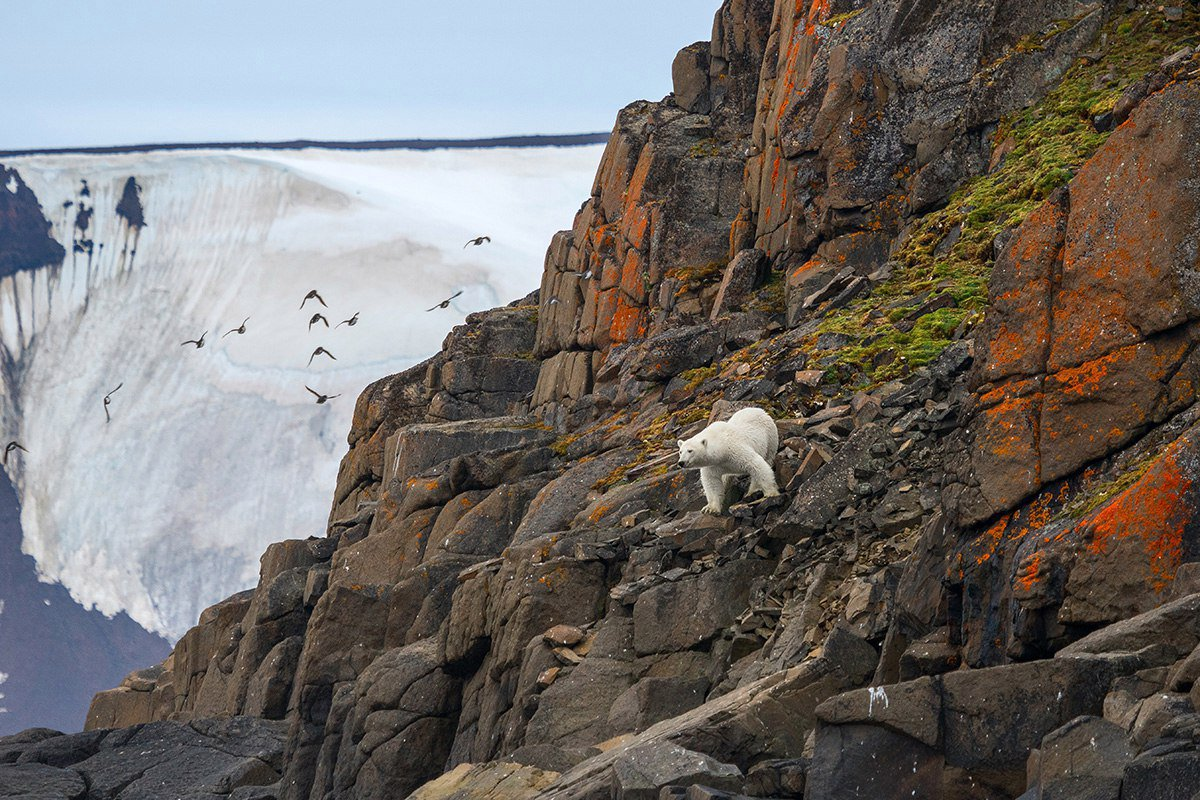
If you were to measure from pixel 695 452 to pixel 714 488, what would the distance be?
63 cm

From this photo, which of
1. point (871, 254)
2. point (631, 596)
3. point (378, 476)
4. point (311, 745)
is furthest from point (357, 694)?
point (378, 476)

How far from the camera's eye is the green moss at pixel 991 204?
23969mm

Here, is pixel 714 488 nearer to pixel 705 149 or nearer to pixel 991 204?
pixel 991 204

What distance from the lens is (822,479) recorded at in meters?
19.0

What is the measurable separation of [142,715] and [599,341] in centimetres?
2079

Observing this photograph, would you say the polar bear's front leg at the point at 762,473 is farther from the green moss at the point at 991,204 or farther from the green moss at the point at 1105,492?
the green moss at the point at 1105,492

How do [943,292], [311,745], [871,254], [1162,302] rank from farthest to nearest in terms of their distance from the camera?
[871,254]
[311,745]
[943,292]
[1162,302]

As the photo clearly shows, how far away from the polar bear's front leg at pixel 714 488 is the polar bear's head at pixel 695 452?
17 centimetres

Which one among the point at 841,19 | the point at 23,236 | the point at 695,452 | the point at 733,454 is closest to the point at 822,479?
the point at 733,454

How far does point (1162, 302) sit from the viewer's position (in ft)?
45.0

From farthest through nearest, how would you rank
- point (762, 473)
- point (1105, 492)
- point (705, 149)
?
A: point (705, 149)
point (762, 473)
point (1105, 492)

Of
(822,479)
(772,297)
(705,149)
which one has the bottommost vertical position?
(822,479)

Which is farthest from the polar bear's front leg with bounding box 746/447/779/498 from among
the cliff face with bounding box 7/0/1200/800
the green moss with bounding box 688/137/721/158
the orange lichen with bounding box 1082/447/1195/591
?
the green moss with bounding box 688/137/721/158

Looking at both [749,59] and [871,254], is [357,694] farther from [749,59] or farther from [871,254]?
[749,59]
